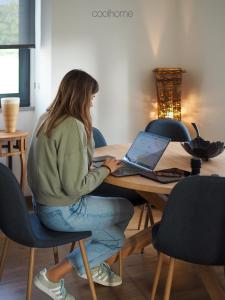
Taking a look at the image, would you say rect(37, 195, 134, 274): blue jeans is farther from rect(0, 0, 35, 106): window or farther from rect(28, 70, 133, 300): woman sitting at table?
rect(0, 0, 35, 106): window

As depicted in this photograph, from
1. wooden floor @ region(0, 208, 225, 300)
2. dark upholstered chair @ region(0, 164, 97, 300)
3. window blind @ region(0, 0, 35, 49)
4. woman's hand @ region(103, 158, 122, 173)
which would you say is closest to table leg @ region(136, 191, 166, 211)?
wooden floor @ region(0, 208, 225, 300)

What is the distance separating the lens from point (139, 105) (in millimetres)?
4391

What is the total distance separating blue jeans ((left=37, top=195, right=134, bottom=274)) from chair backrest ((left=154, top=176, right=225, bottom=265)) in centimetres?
39

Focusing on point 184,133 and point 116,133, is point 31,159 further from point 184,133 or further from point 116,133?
point 116,133

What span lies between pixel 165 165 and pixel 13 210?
0.90 m

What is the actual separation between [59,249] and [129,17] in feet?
6.71

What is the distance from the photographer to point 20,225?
7.36 ft

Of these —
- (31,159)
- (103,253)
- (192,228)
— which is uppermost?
(31,159)

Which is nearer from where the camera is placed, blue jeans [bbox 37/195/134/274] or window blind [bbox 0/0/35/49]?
blue jeans [bbox 37/195/134/274]

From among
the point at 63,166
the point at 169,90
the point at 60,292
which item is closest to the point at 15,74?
the point at 169,90

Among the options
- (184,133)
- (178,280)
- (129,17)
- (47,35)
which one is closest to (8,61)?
(47,35)

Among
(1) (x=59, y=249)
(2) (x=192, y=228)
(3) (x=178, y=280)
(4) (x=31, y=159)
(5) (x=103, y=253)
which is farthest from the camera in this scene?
(1) (x=59, y=249)

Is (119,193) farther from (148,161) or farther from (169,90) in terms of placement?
(169,90)

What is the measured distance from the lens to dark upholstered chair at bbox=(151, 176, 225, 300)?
6.61 ft
